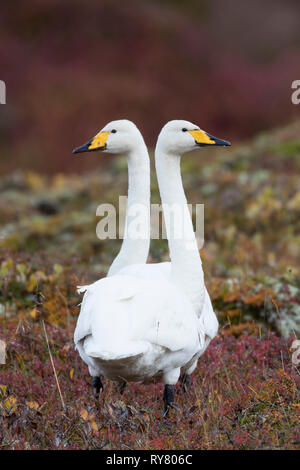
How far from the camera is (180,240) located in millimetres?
4629

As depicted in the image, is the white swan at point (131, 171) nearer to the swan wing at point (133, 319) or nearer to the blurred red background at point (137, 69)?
the swan wing at point (133, 319)

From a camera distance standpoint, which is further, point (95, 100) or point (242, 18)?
point (242, 18)

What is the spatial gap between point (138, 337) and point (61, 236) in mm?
6451

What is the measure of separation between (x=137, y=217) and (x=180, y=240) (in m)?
0.92

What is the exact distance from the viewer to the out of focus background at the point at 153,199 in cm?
398

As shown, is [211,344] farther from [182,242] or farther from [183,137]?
[183,137]

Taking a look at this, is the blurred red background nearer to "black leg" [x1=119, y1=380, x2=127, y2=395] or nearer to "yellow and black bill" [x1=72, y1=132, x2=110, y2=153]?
"yellow and black bill" [x1=72, y1=132, x2=110, y2=153]

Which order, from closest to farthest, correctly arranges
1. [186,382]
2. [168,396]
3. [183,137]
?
[168,396]
[183,137]
[186,382]

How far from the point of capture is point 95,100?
88.2 ft

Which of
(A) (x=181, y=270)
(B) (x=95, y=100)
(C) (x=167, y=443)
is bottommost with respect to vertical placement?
(C) (x=167, y=443)

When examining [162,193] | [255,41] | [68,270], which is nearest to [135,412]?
[162,193]

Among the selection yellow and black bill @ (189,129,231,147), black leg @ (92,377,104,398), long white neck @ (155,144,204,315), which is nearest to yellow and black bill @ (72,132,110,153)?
long white neck @ (155,144,204,315)

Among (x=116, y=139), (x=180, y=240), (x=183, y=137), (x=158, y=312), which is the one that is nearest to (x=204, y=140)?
(x=183, y=137)

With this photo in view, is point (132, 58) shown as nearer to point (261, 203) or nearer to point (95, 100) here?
point (95, 100)
